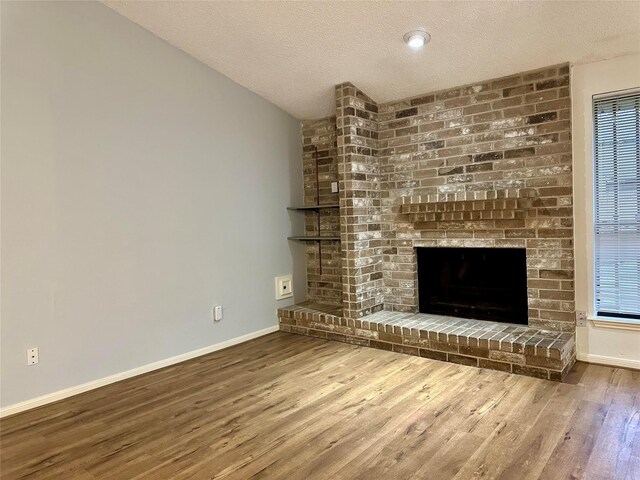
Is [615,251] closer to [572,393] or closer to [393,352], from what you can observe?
[572,393]

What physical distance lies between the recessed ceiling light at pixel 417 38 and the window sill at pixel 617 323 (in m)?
2.27

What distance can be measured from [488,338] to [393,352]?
2.56 feet

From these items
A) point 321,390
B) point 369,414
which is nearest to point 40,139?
point 321,390

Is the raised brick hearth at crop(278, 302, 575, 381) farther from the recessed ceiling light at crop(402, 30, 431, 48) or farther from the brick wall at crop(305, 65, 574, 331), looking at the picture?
the recessed ceiling light at crop(402, 30, 431, 48)

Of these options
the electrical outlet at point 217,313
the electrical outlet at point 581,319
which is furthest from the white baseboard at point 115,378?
the electrical outlet at point 581,319

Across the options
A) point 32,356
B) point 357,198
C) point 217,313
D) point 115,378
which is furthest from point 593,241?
point 32,356

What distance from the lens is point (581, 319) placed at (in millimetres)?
3129

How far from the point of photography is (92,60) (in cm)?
298

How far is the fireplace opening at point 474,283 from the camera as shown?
346 centimetres

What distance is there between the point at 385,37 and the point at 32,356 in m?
3.09

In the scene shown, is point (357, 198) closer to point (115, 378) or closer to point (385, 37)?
point (385, 37)

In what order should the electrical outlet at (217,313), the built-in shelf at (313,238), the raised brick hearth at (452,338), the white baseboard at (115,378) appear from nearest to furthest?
the white baseboard at (115,378), the raised brick hearth at (452,338), the electrical outlet at (217,313), the built-in shelf at (313,238)

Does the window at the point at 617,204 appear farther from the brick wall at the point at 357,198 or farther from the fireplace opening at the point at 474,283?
the brick wall at the point at 357,198

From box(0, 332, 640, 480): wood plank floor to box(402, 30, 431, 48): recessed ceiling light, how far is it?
90.4 inches
